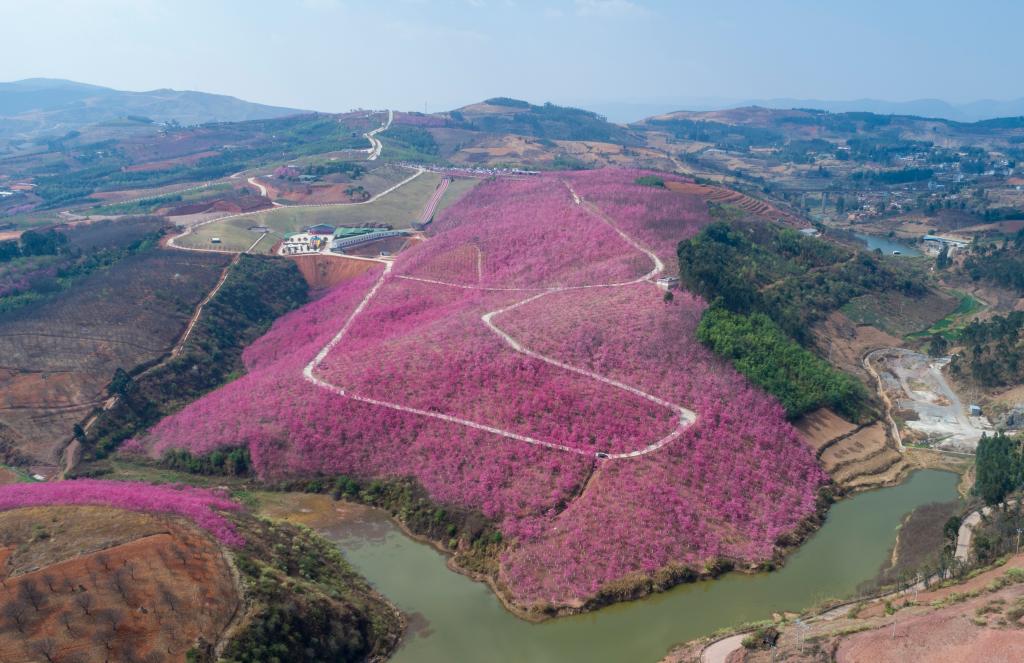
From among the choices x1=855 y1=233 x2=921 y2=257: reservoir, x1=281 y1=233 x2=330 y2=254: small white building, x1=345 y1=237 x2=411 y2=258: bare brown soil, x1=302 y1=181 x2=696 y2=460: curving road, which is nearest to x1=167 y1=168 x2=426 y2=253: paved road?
x1=281 y1=233 x2=330 y2=254: small white building

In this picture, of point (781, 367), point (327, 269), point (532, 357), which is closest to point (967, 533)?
point (781, 367)

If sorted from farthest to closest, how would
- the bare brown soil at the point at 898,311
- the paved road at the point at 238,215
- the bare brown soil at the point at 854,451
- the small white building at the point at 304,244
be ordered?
the small white building at the point at 304,244 < the paved road at the point at 238,215 < the bare brown soil at the point at 898,311 < the bare brown soil at the point at 854,451

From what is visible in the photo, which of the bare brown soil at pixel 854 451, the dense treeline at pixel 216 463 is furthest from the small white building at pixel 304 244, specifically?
the bare brown soil at pixel 854 451

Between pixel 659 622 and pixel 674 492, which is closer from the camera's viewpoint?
pixel 659 622

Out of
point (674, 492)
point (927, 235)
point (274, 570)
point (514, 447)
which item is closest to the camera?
point (274, 570)

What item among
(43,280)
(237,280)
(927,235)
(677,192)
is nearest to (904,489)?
(677,192)

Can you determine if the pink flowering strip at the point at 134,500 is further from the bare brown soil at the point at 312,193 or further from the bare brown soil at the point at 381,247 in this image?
the bare brown soil at the point at 312,193

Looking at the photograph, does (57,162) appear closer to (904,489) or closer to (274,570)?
(274,570)

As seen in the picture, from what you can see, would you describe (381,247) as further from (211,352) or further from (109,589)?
(109,589)
